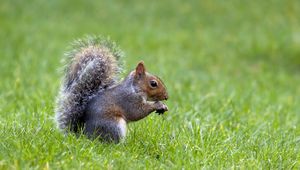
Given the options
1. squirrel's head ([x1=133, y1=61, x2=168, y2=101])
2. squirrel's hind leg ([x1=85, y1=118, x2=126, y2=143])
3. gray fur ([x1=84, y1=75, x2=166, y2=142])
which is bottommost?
squirrel's hind leg ([x1=85, y1=118, x2=126, y2=143])

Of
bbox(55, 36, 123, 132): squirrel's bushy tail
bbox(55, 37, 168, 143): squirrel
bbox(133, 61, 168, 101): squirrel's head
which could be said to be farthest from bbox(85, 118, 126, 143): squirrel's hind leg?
bbox(133, 61, 168, 101): squirrel's head

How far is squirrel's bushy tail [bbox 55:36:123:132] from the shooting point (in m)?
5.23

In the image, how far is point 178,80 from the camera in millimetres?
10070

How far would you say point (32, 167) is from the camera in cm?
439

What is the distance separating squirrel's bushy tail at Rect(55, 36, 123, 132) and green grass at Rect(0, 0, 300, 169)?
20cm

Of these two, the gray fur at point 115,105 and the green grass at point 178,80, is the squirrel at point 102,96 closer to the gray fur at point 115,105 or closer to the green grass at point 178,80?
the gray fur at point 115,105

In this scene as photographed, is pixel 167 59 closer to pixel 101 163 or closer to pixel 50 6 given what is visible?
pixel 50 6

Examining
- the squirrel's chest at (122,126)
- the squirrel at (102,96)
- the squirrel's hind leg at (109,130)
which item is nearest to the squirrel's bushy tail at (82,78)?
the squirrel at (102,96)

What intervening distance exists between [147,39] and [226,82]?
3.85 m

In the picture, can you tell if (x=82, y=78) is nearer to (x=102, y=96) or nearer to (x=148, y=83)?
(x=102, y=96)

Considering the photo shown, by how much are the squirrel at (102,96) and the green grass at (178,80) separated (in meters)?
0.17

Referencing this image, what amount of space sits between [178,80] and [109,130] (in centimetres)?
501

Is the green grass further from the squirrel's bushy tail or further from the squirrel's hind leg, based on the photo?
the squirrel's bushy tail

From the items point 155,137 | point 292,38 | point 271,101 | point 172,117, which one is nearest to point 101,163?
point 155,137
